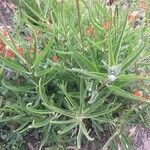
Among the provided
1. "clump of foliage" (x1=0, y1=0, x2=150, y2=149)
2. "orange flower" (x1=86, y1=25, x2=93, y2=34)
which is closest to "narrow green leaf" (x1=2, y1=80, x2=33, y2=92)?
"clump of foliage" (x1=0, y1=0, x2=150, y2=149)

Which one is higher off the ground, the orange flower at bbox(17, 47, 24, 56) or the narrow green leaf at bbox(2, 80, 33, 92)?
the orange flower at bbox(17, 47, 24, 56)

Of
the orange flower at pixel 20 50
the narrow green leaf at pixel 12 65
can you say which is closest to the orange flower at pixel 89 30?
the orange flower at pixel 20 50

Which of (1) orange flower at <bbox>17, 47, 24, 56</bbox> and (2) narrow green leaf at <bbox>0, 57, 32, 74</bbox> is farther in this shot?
(1) orange flower at <bbox>17, 47, 24, 56</bbox>

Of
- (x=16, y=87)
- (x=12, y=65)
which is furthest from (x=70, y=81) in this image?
(x=12, y=65)

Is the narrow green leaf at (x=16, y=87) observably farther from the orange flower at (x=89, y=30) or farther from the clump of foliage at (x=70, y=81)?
the orange flower at (x=89, y=30)

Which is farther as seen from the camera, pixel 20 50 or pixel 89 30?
pixel 89 30

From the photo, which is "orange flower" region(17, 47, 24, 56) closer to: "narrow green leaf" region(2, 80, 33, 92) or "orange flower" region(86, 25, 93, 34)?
"narrow green leaf" region(2, 80, 33, 92)

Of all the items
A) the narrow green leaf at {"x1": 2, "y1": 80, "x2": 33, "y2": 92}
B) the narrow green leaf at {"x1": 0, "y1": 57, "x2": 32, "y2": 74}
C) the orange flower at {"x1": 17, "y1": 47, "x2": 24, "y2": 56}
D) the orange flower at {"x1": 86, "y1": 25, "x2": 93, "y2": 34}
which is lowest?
the narrow green leaf at {"x1": 2, "y1": 80, "x2": 33, "y2": 92}

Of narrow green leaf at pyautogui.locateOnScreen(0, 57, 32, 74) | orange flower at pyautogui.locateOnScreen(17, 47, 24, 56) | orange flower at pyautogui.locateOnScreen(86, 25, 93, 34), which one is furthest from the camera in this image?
orange flower at pyautogui.locateOnScreen(86, 25, 93, 34)

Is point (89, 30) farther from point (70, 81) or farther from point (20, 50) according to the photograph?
point (20, 50)

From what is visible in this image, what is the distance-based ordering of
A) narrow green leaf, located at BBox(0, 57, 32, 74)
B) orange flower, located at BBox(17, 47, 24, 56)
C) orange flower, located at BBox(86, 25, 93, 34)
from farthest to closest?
orange flower, located at BBox(86, 25, 93, 34)
orange flower, located at BBox(17, 47, 24, 56)
narrow green leaf, located at BBox(0, 57, 32, 74)
